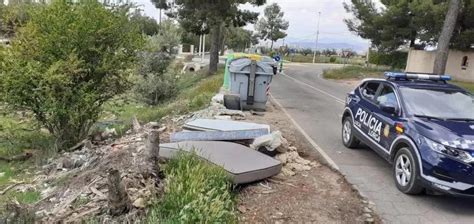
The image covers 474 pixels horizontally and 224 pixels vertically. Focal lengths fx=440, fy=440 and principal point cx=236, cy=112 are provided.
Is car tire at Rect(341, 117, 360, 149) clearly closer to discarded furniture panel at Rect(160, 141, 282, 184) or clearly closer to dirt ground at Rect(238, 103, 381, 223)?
dirt ground at Rect(238, 103, 381, 223)

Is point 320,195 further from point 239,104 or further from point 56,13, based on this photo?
point 56,13

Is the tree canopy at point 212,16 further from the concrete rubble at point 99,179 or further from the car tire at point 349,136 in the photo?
the car tire at point 349,136

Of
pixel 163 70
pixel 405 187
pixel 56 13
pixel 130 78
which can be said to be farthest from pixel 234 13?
A: pixel 405 187

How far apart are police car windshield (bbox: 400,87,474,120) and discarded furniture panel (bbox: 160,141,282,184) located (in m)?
2.40

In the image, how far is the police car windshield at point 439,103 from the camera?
6.80m

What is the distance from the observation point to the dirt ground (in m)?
5.36

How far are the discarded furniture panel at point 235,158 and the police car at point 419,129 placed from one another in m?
1.87

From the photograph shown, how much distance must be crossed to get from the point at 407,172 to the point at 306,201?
1.64 m

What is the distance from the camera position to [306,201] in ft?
19.3

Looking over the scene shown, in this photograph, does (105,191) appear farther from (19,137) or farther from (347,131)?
(19,137)

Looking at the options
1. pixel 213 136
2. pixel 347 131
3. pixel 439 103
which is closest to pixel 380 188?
pixel 439 103

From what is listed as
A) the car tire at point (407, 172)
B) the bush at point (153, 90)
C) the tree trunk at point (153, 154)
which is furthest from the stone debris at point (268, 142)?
the bush at point (153, 90)

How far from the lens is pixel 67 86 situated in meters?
10.7

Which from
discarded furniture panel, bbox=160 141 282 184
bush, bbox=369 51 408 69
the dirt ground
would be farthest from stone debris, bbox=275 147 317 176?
bush, bbox=369 51 408 69
